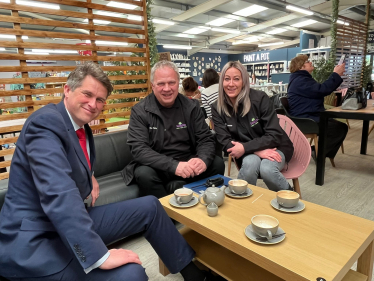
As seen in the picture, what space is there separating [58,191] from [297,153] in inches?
84.5

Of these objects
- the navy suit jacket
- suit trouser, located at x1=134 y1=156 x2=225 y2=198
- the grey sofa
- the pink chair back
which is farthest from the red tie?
the pink chair back

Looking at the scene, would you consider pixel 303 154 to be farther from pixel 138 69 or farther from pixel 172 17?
pixel 172 17

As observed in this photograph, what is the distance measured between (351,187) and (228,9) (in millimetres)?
8628

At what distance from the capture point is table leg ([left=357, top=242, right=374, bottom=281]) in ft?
4.30

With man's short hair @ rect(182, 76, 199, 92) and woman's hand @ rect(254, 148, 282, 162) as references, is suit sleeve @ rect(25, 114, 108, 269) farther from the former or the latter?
man's short hair @ rect(182, 76, 199, 92)

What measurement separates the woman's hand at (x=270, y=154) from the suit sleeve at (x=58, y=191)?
1565mm

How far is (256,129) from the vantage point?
2.37 m

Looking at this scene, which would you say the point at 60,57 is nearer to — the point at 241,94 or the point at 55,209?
the point at 241,94

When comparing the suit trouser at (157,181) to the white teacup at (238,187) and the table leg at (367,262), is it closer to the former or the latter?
the white teacup at (238,187)

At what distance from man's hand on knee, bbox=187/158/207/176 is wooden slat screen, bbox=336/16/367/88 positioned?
19.3ft

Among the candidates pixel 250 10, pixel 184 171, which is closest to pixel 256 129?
pixel 184 171

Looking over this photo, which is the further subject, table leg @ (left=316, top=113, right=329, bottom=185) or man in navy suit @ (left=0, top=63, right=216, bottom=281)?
table leg @ (left=316, top=113, right=329, bottom=185)

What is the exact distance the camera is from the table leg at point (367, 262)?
131cm

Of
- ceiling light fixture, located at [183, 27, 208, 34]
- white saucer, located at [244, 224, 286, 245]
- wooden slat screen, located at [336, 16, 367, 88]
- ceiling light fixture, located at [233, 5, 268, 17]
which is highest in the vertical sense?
ceiling light fixture, located at [233, 5, 268, 17]
